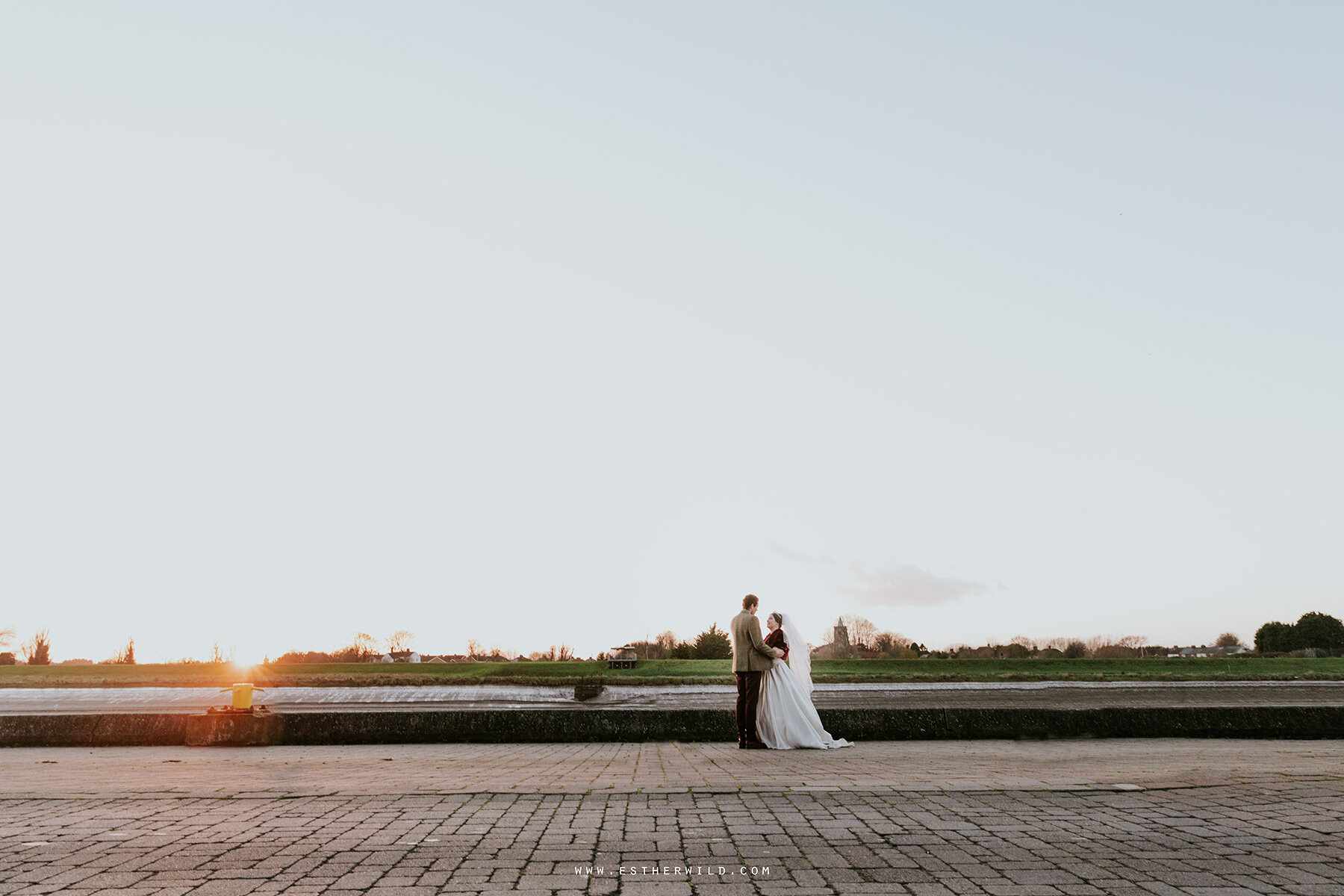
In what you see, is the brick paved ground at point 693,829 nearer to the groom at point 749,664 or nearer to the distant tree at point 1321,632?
the groom at point 749,664

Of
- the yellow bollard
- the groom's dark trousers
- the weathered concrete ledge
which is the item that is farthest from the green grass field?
the groom's dark trousers

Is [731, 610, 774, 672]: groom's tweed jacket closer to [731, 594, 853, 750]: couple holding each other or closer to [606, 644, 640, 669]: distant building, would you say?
[731, 594, 853, 750]: couple holding each other

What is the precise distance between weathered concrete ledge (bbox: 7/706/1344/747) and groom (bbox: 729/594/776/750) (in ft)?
4.05

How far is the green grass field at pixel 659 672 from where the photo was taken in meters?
34.6

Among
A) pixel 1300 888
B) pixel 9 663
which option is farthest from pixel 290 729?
pixel 9 663

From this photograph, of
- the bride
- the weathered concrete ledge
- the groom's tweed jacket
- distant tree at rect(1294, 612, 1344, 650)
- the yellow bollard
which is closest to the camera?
the bride

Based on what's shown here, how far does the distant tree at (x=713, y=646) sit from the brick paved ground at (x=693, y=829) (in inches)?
1463

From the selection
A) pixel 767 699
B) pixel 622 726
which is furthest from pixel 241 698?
pixel 767 699

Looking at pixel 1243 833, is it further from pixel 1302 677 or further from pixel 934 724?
pixel 1302 677

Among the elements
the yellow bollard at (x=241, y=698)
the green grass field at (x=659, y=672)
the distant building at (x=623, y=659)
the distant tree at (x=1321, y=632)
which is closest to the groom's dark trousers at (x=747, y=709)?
the yellow bollard at (x=241, y=698)

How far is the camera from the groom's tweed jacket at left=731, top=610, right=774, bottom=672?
10.2m

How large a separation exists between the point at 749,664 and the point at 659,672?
30.9 meters

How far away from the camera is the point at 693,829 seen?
4.89 m

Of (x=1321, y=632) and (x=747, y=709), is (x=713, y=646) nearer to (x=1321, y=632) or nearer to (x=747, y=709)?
(x=747, y=709)
